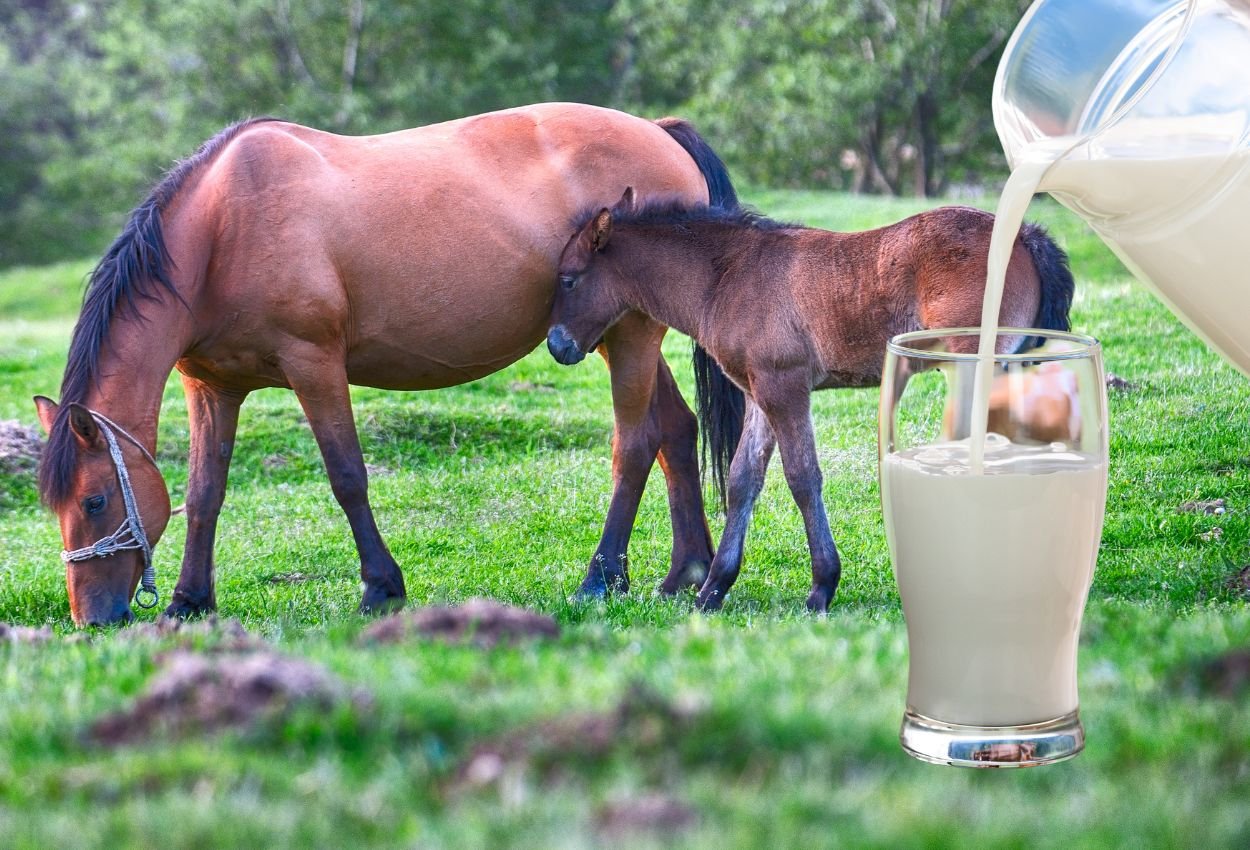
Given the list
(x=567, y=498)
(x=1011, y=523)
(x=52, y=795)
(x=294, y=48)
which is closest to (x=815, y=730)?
(x=1011, y=523)

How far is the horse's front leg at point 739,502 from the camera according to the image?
20.5 feet

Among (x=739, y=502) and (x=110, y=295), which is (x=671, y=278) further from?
(x=110, y=295)

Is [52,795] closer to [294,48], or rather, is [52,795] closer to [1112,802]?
[1112,802]

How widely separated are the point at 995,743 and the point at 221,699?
68.7 inches

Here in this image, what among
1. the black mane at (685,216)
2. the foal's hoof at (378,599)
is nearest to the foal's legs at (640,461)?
the black mane at (685,216)

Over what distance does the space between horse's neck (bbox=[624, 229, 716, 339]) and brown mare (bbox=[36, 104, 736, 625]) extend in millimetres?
291

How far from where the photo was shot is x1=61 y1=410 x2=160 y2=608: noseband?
5.83 meters

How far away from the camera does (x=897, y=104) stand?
27516mm

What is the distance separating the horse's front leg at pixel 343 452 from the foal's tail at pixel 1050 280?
2928 mm

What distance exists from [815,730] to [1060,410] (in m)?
0.97

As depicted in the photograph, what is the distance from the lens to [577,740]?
2.89 m

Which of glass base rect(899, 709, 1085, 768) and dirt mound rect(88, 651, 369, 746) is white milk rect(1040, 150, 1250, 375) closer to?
glass base rect(899, 709, 1085, 768)

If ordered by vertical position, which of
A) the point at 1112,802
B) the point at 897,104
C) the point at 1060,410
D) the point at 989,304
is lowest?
the point at 1112,802

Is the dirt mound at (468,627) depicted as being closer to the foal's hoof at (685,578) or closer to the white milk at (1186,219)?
the white milk at (1186,219)
